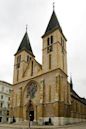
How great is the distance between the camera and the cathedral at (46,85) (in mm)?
39000

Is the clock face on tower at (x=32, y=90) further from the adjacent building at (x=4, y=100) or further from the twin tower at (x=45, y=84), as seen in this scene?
the adjacent building at (x=4, y=100)

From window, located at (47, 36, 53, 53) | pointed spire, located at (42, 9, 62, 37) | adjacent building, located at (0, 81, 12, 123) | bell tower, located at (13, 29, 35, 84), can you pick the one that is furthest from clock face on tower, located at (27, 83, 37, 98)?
adjacent building, located at (0, 81, 12, 123)

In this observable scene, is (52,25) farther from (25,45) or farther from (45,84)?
(45,84)

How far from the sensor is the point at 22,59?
5175 centimetres

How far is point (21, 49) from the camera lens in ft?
176

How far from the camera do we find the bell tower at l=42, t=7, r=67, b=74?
4238 centimetres

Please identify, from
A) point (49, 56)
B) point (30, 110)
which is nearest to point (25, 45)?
point (49, 56)

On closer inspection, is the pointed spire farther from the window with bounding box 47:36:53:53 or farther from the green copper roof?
the green copper roof

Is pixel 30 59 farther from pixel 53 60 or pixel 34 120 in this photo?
pixel 34 120

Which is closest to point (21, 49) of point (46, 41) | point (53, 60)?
point (46, 41)

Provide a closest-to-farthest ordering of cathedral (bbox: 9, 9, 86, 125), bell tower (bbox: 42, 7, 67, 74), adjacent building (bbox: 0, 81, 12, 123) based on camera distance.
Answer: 1. cathedral (bbox: 9, 9, 86, 125)
2. bell tower (bbox: 42, 7, 67, 74)
3. adjacent building (bbox: 0, 81, 12, 123)

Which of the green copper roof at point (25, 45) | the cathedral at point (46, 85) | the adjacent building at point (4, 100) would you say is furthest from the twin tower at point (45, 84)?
the adjacent building at point (4, 100)

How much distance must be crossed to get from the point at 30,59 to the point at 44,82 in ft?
39.3

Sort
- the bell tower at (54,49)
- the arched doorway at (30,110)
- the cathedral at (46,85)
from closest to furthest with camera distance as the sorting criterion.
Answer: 1. the cathedral at (46,85)
2. the bell tower at (54,49)
3. the arched doorway at (30,110)
